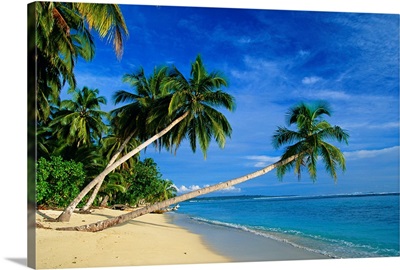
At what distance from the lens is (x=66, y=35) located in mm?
8047

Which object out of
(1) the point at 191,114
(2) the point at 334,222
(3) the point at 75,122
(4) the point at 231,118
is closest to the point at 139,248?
(4) the point at 231,118

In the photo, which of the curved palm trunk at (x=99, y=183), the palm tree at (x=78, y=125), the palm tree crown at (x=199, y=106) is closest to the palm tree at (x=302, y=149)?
the palm tree crown at (x=199, y=106)

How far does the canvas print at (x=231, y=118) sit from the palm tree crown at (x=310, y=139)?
2cm

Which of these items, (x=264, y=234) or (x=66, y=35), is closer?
(x=66, y=35)

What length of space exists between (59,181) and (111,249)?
2.86 metres

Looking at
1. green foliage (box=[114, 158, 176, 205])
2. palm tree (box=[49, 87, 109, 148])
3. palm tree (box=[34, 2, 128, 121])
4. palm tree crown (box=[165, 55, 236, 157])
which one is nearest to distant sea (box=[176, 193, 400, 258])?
green foliage (box=[114, 158, 176, 205])

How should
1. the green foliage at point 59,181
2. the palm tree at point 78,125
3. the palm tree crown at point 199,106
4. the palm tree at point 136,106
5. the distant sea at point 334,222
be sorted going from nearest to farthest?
1. the palm tree at point 136,106
2. the palm tree crown at point 199,106
3. the distant sea at point 334,222
4. the green foliage at point 59,181
5. the palm tree at point 78,125

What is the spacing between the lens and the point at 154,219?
33.4 feet

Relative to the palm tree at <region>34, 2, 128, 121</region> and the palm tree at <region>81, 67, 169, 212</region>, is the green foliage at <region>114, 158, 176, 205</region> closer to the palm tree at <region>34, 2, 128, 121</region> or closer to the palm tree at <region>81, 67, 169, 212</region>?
the palm tree at <region>81, 67, 169, 212</region>

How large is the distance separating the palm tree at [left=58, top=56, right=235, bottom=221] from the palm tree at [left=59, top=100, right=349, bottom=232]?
0.72 metres

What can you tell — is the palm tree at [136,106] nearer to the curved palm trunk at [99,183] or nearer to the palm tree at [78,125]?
the curved palm trunk at [99,183]

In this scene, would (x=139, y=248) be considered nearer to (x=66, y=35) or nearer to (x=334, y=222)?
(x=66, y=35)

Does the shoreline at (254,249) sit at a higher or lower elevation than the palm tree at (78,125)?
lower

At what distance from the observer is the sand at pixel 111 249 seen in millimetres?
6621
